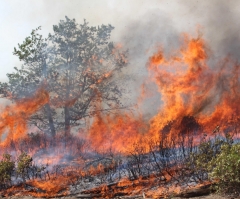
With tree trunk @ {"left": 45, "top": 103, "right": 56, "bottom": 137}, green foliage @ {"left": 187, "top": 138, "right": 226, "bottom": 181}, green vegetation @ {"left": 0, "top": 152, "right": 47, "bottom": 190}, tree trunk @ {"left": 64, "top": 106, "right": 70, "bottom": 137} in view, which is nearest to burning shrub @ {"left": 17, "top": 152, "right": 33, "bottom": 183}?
green vegetation @ {"left": 0, "top": 152, "right": 47, "bottom": 190}

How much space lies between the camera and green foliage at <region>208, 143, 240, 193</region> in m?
10.9

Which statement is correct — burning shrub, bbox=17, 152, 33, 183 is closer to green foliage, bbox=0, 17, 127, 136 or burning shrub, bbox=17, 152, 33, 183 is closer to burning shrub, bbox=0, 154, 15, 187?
burning shrub, bbox=0, 154, 15, 187

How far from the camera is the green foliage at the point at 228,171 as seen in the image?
10.9 m

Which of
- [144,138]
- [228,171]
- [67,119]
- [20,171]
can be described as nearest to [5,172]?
[20,171]

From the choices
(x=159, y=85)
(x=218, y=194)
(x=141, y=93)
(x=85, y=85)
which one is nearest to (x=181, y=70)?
(x=159, y=85)

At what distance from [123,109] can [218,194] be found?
409 inches

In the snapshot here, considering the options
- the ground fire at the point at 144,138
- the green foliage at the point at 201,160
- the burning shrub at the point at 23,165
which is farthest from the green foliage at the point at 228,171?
the burning shrub at the point at 23,165

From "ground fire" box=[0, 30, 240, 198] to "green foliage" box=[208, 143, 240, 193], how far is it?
88.5 inches

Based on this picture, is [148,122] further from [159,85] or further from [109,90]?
[109,90]

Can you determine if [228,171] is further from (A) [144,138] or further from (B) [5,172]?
(B) [5,172]

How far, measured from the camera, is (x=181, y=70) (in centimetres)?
1950

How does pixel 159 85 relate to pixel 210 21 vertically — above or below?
below

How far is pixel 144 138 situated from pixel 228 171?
24.8 ft

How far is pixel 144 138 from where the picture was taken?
18.1m
